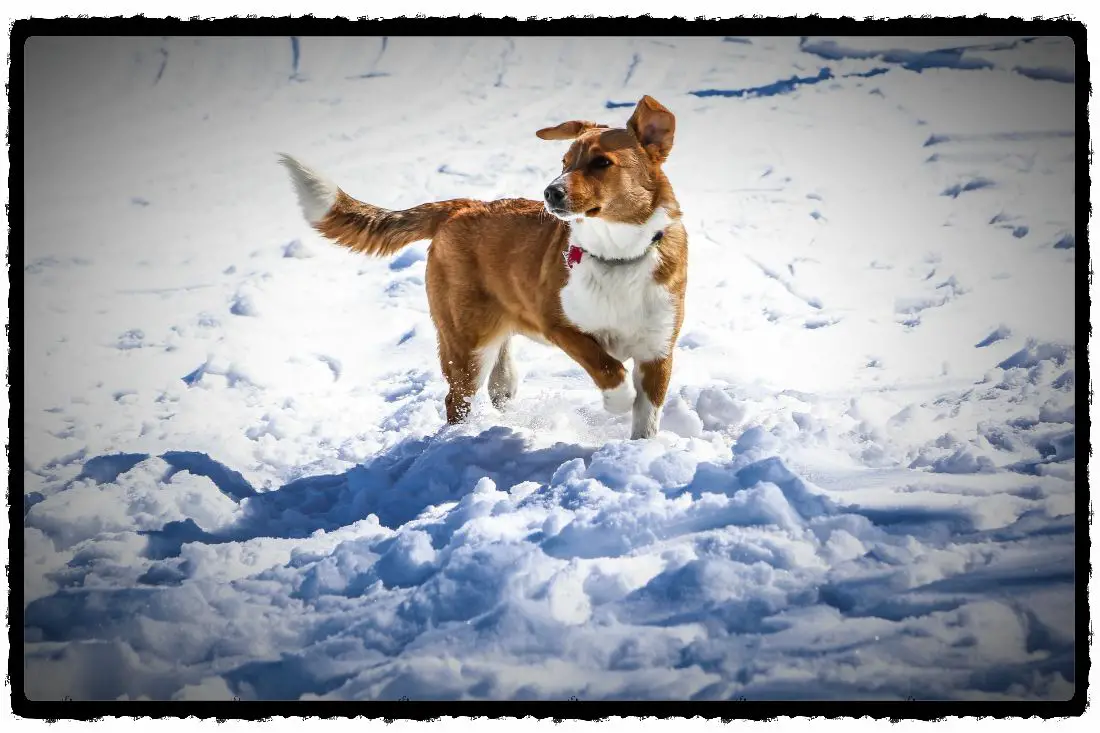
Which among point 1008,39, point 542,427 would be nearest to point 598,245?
point 542,427

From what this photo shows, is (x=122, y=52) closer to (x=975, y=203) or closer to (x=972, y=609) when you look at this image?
(x=972, y=609)

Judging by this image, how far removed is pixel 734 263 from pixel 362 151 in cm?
230

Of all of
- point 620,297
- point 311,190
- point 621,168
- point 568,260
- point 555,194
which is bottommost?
point 620,297

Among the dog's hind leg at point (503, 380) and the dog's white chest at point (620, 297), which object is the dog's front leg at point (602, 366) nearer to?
the dog's white chest at point (620, 297)

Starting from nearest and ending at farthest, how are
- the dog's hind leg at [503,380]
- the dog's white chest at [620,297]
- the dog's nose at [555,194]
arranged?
the dog's nose at [555,194] < the dog's white chest at [620,297] < the dog's hind leg at [503,380]

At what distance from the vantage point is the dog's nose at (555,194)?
12.9 ft

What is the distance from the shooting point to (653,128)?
13.6 feet

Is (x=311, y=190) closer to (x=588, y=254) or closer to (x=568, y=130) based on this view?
(x=568, y=130)

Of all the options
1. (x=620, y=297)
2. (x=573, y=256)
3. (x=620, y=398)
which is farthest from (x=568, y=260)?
(x=620, y=398)

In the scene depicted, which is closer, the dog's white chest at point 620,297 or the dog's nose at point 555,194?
the dog's nose at point 555,194

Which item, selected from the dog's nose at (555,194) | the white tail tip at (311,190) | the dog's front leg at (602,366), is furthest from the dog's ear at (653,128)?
the white tail tip at (311,190)

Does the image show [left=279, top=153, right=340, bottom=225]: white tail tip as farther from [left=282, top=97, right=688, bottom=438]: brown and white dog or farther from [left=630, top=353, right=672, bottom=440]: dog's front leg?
[left=630, top=353, right=672, bottom=440]: dog's front leg

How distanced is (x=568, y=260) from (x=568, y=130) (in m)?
0.52

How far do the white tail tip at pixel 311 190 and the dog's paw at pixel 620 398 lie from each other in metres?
1.57
